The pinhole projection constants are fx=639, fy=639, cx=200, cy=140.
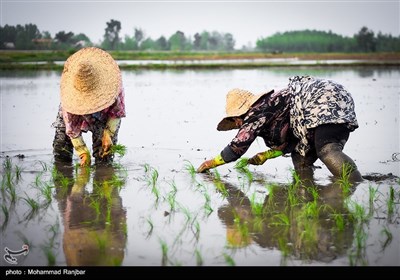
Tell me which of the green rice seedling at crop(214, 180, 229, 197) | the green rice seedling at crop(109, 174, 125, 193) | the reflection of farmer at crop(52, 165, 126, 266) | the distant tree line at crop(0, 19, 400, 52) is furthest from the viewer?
the distant tree line at crop(0, 19, 400, 52)

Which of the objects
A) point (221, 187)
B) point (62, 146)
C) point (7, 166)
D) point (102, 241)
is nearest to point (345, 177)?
point (221, 187)

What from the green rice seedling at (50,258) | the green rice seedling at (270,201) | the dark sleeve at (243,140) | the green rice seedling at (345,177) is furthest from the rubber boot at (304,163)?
the green rice seedling at (50,258)

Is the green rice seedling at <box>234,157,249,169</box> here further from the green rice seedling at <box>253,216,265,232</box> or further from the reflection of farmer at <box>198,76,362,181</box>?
the green rice seedling at <box>253,216,265,232</box>

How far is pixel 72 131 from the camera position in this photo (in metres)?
6.10

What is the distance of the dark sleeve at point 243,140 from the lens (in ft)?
18.0

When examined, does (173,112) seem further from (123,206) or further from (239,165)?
(123,206)

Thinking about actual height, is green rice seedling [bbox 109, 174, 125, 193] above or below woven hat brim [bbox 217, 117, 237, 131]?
below

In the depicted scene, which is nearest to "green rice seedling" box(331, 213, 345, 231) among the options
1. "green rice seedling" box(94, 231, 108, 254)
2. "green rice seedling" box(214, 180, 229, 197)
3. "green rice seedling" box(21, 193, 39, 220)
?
"green rice seedling" box(214, 180, 229, 197)

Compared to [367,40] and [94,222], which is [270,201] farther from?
[367,40]

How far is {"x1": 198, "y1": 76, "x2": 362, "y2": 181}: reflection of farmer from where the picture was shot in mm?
5449

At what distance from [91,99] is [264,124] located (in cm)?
166

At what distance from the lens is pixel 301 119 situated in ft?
18.3

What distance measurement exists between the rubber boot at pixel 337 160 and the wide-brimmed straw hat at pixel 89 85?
203cm

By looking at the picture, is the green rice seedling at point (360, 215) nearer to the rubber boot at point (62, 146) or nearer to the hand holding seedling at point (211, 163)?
the hand holding seedling at point (211, 163)
